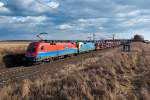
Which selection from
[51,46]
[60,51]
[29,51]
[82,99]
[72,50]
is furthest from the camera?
[72,50]

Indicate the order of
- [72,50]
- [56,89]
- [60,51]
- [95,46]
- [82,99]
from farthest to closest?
[95,46]
[72,50]
[60,51]
[56,89]
[82,99]

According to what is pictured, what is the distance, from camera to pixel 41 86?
39.9 feet

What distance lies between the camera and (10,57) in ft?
112

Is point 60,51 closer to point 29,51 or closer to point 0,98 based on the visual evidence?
point 29,51

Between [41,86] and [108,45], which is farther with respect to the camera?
[108,45]

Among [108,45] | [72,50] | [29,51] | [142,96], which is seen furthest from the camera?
[108,45]

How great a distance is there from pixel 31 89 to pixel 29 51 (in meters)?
21.0

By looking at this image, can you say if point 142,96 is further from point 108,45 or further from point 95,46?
point 108,45

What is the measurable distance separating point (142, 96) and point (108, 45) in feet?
243

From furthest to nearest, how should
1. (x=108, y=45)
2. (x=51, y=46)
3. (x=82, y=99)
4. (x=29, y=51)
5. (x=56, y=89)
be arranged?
(x=108, y=45) < (x=51, y=46) < (x=29, y=51) < (x=56, y=89) < (x=82, y=99)

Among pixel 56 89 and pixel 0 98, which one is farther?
pixel 56 89

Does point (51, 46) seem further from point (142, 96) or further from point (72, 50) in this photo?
point (142, 96)

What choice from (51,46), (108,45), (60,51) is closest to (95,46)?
(108,45)

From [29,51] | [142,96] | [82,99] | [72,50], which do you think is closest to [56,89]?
[82,99]
